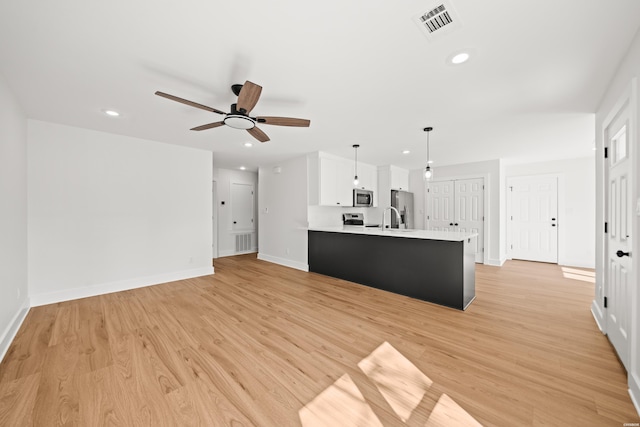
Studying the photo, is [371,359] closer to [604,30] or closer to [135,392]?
[135,392]

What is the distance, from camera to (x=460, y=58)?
6.57 feet

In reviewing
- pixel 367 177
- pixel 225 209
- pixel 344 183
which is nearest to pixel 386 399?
pixel 344 183

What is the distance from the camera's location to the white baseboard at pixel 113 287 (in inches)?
136

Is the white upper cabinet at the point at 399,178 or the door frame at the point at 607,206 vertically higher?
the white upper cabinet at the point at 399,178

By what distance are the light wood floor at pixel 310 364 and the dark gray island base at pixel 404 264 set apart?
0.29m

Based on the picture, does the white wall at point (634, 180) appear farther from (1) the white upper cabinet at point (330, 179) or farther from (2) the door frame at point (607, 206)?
(1) the white upper cabinet at point (330, 179)

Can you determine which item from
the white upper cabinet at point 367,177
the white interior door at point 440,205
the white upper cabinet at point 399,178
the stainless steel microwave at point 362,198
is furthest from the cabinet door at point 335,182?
the white interior door at point 440,205

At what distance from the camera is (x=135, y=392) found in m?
1.74

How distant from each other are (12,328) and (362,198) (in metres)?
5.86

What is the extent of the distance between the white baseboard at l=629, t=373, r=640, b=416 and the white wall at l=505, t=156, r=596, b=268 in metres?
5.31

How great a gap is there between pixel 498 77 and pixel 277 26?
203cm

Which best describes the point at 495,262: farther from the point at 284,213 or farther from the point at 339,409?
the point at 339,409

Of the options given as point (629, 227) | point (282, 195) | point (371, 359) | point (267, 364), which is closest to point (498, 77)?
point (629, 227)

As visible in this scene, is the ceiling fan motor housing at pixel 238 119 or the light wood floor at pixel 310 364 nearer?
the light wood floor at pixel 310 364
